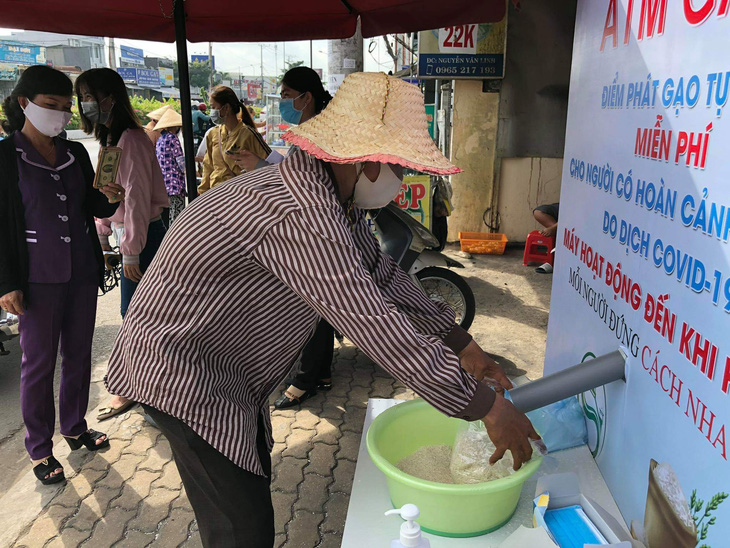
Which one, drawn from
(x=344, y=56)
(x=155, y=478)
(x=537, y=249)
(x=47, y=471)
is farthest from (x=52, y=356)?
(x=537, y=249)

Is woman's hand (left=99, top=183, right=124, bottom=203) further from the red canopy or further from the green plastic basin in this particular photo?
the green plastic basin

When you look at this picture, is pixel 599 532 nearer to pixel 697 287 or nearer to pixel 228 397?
pixel 697 287

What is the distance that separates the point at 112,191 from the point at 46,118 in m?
0.47

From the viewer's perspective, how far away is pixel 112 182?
9.57ft

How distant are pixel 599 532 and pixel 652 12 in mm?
1258

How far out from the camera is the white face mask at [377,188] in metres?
1.51

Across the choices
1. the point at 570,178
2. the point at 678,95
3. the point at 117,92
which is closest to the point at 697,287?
the point at 678,95

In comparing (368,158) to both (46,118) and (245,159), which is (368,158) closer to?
(46,118)

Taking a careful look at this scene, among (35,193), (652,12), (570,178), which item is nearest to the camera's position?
(652,12)

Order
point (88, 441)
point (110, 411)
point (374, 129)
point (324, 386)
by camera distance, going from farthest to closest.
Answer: point (324, 386) < point (110, 411) < point (88, 441) < point (374, 129)

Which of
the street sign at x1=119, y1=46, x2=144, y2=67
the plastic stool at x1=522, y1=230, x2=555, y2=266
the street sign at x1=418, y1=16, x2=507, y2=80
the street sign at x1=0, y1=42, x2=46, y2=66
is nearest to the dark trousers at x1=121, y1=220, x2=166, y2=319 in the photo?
the plastic stool at x1=522, y1=230, x2=555, y2=266

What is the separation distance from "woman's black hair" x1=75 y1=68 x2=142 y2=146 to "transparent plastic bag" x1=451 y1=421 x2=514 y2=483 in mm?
2515

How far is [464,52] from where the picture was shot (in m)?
6.61

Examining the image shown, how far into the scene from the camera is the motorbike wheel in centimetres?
430
